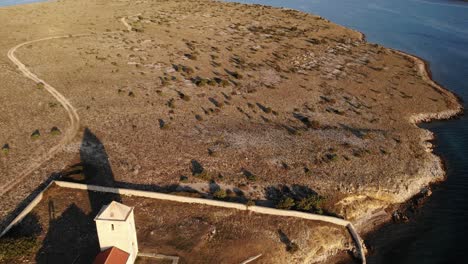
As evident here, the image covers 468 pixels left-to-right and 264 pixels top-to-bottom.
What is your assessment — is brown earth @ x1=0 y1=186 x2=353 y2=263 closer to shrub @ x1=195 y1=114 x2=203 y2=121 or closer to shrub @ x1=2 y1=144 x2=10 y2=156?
shrub @ x1=2 y1=144 x2=10 y2=156

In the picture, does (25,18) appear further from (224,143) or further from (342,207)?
(342,207)

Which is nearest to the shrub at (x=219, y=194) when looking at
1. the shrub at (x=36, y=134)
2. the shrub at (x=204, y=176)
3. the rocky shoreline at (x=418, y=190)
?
the shrub at (x=204, y=176)

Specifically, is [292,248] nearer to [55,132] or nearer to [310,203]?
[310,203]

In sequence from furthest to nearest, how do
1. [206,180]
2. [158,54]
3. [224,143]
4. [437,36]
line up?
[437,36] < [158,54] < [224,143] < [206,180]

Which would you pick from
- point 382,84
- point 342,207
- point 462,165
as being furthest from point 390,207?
point 382,84

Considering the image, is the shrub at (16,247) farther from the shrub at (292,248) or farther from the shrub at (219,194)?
the shrub at (292,248)
